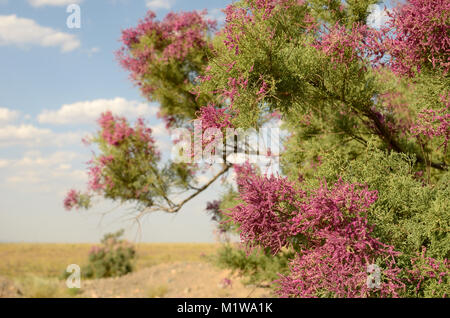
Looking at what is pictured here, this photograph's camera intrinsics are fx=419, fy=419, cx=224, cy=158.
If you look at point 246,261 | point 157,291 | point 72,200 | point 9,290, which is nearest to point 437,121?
point 246,261

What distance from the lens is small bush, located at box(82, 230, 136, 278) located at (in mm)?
22656

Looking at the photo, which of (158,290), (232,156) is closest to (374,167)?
(232,156)

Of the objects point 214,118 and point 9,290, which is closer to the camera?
point 214,118

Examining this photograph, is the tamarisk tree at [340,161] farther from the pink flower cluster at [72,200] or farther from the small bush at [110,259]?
the small bush at [110,259]

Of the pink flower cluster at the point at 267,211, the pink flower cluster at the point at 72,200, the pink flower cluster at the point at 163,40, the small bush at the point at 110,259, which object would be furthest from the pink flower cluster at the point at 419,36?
the small bush at the point at 110,259

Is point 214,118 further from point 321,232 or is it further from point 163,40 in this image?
point 163,40

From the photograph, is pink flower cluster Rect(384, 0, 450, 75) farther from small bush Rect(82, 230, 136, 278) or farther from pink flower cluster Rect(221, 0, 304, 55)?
small bush Rect(82, 230, 136, 278)

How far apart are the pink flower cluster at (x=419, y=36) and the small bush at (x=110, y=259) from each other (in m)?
20.8

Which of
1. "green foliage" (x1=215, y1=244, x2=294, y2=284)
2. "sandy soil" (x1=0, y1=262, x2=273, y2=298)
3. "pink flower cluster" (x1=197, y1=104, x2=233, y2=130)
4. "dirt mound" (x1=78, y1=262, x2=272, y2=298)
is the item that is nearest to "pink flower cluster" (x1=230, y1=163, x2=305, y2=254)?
"pink flower cluster" (x1=197, y1=104, x2=233, y2=130)

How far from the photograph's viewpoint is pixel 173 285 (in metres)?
17.8

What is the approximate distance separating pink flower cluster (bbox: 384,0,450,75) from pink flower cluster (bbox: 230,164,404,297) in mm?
1484

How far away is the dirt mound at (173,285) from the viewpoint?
625 inches

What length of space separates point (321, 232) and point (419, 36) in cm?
225
